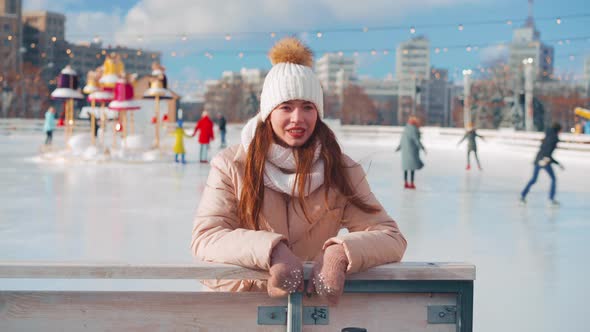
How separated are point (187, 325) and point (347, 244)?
0.42m

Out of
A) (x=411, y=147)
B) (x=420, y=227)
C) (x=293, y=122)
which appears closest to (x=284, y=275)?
(x=293, y=122)

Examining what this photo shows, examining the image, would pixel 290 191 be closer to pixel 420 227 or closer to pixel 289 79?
pixel 289 79

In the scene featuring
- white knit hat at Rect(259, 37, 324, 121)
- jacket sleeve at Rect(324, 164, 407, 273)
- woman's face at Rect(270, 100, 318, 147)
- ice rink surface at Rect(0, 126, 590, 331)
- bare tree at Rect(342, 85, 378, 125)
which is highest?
bare tree at Rect(342, 85, 378, 125)

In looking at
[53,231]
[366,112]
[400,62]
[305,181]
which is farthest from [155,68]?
[400,62]

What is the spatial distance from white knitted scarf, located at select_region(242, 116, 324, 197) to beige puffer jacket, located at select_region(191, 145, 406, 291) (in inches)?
1.5

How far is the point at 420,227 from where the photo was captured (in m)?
7.71

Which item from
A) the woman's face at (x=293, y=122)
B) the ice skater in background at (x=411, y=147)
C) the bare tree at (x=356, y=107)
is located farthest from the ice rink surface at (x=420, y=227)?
the bare tree at (x=356, y=107)

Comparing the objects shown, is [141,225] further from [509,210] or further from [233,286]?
[233,286]

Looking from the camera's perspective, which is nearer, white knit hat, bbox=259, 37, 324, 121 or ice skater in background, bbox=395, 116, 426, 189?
white knit hat, bbox=259, 37, 324, 121

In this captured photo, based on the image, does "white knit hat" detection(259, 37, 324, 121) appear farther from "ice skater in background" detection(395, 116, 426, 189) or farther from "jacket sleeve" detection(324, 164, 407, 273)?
"ice skater in background" detection(395, 116, 426, 189)

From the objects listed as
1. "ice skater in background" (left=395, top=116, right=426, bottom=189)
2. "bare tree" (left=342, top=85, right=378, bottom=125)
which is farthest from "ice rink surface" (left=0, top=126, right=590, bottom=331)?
"bare tree" (left=342, top=85, right=378, bottom=125)

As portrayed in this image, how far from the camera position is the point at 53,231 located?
7.12 meters

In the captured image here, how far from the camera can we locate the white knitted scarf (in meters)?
2.03

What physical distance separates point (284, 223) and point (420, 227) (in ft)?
18.9
